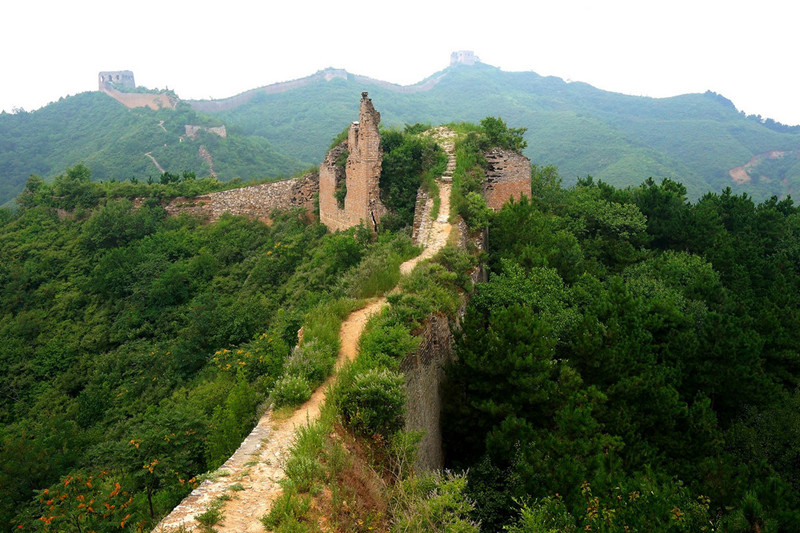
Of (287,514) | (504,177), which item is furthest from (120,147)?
(287,514)

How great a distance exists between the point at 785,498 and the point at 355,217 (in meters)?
12.0

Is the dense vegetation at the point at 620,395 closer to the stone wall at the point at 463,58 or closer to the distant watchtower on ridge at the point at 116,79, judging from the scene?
the distant watchtower on ridge at the point at 116,79

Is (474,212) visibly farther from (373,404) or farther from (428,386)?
(373,404)

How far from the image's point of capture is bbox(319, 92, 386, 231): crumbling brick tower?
14.8m

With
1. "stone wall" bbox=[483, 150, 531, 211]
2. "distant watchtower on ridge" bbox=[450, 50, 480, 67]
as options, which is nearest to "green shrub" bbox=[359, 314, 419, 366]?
"stone wall" bbox=[483, 150, 531, 211]

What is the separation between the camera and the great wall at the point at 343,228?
4.76m

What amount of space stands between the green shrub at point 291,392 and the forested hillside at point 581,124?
144 ft

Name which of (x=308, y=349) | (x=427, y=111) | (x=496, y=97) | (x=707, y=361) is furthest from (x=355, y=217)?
(x=496, y=97)

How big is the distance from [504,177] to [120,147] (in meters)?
35.6

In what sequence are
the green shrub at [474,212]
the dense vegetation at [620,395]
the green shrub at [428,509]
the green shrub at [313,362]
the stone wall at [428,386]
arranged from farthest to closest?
the green shrub at [474,212] < the stone wall at [428,386] < the green shrub at [313,362] < the dense vegetation at [620,395] < the green shrub at [428,509]

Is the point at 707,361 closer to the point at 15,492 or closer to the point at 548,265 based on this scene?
the point at 548,265

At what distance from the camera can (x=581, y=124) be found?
6331 cm

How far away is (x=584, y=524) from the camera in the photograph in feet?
19.5

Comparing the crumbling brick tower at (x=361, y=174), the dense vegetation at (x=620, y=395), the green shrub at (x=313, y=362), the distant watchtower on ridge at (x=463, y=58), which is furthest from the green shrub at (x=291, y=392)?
the distant watchtower on ridge at (x=463, y=58)
